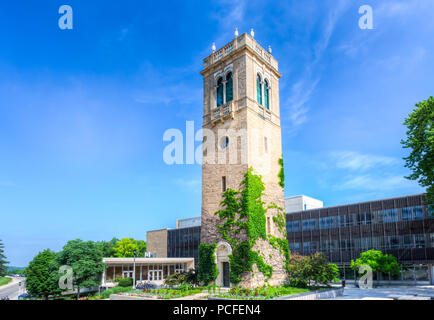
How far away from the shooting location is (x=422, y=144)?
25.9 metres

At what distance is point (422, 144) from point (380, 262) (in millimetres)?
18281

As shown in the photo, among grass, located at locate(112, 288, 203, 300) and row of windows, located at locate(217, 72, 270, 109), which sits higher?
row of windows, located at locate(217, 72, 270, 109)

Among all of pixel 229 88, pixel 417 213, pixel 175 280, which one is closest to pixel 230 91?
pixel 229 88

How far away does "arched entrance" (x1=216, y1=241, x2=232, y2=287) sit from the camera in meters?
27.3

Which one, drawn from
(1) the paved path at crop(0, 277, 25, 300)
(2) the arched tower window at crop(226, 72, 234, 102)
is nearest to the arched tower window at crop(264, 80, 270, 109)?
(2) the arched tower window at crop(226, 72, 234, 102)

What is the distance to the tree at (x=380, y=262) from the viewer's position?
37406mm

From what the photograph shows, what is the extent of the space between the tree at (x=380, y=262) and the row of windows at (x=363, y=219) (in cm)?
555

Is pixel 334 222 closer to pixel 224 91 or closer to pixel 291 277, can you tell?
pixel 291 277

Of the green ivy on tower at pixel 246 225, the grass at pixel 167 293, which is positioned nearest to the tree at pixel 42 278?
the grass at pixel 167 293

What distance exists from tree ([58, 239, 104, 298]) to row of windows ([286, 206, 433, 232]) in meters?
31.1

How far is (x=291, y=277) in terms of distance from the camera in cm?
2995
